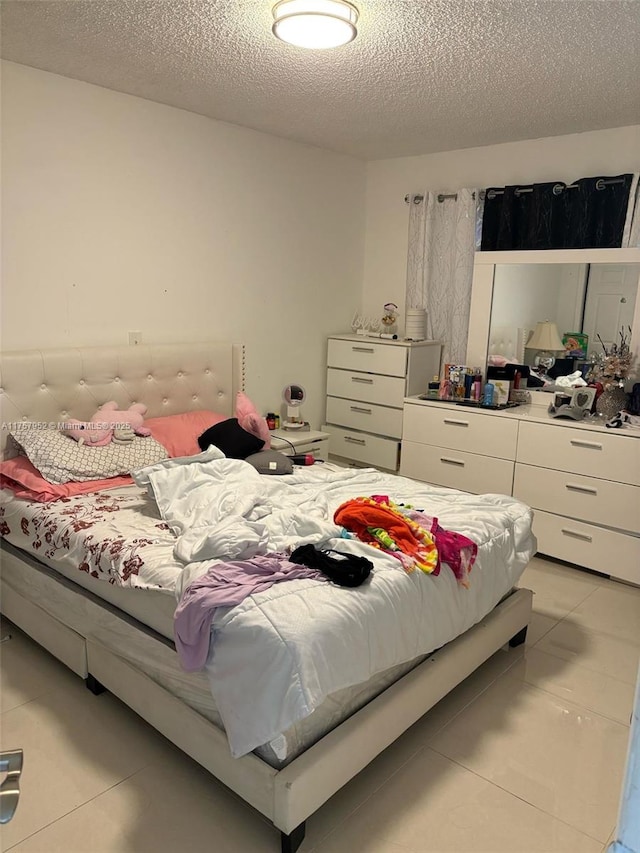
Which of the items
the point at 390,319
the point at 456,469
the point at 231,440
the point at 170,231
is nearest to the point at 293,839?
the point at 231,440

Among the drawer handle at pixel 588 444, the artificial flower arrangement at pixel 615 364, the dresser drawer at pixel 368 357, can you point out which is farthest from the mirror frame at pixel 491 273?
the drawer handle at pixel 588 444

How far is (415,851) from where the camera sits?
1.76 m

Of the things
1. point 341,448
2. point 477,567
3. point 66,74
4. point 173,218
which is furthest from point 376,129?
point 477,567

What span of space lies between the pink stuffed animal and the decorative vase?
2.52 metres

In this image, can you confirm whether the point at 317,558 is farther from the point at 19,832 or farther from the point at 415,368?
the point at 415,368

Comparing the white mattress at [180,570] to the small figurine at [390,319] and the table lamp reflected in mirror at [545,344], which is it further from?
the small figurine at [390,319]

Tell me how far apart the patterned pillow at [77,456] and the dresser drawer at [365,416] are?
176 centimetres

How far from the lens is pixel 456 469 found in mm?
3986

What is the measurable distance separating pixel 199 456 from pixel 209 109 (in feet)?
6.60

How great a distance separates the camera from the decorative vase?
3.59 meters

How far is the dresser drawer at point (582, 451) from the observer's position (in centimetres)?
329

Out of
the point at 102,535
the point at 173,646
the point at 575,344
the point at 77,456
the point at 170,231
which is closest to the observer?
the point at 173,646

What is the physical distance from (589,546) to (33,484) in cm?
283

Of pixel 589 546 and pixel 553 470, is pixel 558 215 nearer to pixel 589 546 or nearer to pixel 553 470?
pixel 553 470
